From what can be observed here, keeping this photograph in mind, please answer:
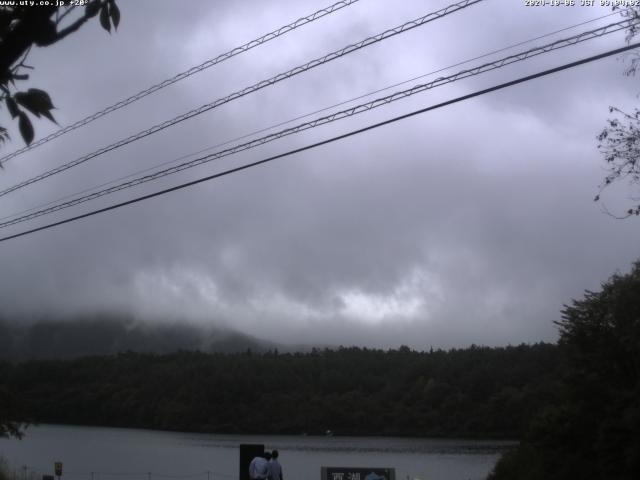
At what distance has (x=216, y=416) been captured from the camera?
9050 centimetres

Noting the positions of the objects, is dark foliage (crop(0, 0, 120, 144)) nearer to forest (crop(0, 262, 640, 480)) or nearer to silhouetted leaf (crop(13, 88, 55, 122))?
silhouetted leaf (crop(13, 88, 55, 122))

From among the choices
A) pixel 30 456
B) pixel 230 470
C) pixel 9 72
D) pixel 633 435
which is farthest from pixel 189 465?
pixel 9 72

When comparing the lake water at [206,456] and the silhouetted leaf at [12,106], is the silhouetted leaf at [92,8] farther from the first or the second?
→ the lake water at [206,456]

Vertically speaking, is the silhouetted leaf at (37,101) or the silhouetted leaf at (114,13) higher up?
the silhouetted leaf at (114,13)

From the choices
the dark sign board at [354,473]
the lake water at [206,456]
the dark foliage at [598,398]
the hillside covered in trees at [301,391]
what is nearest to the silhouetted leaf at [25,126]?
the dark sign board at [354,473]

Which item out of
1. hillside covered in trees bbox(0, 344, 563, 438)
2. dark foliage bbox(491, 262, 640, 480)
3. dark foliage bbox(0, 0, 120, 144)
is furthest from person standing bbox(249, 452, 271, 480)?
hillside covered in trees bbox(0, 344, 563, 438)

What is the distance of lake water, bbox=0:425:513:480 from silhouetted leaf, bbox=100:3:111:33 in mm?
29871

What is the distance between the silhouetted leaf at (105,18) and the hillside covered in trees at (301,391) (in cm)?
5747

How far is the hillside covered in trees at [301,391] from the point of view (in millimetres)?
66750

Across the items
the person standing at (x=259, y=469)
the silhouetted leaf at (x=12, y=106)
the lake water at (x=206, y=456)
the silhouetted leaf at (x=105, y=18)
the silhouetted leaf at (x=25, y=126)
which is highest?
the silhouetted leaf at (x=105, y=18)

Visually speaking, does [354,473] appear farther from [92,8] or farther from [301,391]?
[301,391]

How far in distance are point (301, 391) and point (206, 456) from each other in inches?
1203

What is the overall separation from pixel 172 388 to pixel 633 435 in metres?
78.5

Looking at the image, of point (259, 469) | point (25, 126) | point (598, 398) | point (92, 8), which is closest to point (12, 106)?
point (25, 126)
